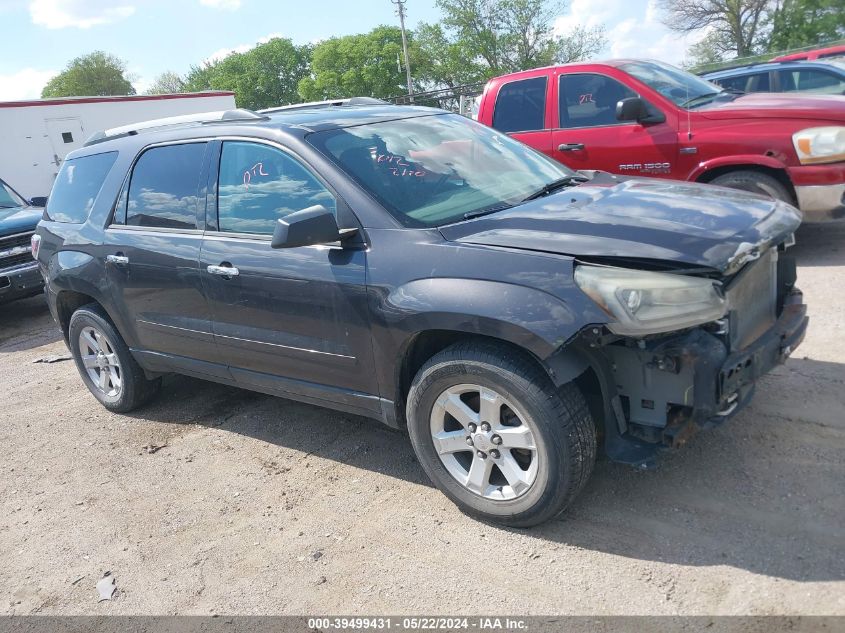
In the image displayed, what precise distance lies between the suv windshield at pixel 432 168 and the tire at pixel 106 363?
2.29m

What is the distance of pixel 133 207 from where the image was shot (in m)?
4.46

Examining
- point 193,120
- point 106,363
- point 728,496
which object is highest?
point 193,120

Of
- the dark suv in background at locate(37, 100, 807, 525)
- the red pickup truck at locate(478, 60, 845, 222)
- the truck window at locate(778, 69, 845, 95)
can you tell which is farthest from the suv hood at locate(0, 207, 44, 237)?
the truck window at locate(778, 69, 845, 95)

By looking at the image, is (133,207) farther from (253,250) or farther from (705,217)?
(705,217)

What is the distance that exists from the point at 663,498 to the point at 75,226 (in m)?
4.14

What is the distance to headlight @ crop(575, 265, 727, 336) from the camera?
259 centimetres

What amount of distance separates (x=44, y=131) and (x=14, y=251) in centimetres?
1224

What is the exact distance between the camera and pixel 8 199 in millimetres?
9781

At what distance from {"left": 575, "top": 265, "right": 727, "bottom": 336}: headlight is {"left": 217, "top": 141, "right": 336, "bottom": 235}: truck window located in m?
1.43

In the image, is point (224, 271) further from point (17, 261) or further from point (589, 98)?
point (17, 261)

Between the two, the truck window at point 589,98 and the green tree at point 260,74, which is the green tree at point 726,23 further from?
the green tree at point 260,74

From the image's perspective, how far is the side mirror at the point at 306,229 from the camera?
312cm

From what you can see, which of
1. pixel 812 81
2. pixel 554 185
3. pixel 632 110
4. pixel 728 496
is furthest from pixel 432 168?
pixel 812 81

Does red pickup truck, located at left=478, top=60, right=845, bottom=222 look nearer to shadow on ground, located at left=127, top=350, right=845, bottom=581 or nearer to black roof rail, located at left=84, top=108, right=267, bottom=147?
shadow on ground, located at left=127, top=350, right=845, bottom=581
